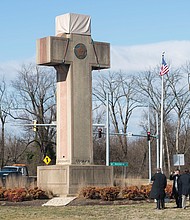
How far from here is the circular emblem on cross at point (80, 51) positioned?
33.8 m

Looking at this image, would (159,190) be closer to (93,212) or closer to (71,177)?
(93,212)

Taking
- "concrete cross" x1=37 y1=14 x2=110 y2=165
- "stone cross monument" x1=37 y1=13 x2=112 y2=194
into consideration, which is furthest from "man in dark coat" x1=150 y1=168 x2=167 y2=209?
"concrete cross" x1=37 y1=14 x2=110 y2=165

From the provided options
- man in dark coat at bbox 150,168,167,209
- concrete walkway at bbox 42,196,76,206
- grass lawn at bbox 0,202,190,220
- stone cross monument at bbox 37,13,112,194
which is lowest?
grass lawn at bbox 0,202,190,220

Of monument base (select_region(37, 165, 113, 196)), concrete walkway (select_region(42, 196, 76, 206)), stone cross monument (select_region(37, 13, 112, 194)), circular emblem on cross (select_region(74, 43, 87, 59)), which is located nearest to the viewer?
concrete walkway (select_region(42, 196, 76, 206))

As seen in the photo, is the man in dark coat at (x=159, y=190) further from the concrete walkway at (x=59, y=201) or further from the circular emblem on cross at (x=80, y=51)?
the circular emblem on cross at (x=80, y=51)

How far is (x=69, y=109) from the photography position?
3300 centimetres

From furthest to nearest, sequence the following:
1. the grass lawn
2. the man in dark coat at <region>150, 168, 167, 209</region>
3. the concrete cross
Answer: the concrete cross, the man in dark coat at <region>150, 168, 167, 209</region>, the grass lawn

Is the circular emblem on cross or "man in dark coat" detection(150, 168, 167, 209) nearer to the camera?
"man in dark coat" detection(150, 168, 167, 209)

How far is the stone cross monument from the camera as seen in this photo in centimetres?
3262

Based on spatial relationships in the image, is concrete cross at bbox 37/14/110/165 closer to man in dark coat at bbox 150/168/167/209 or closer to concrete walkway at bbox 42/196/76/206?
concrete walkway at bbox 42/196/76/206

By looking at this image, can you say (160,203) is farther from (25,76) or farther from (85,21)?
(25,76)

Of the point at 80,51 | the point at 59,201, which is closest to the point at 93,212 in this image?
the point at 59,201

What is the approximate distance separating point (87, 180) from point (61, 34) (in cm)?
784

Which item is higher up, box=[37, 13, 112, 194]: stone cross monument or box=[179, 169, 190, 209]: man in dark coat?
box=[37, 13, 112, 194]: stone cross monument
